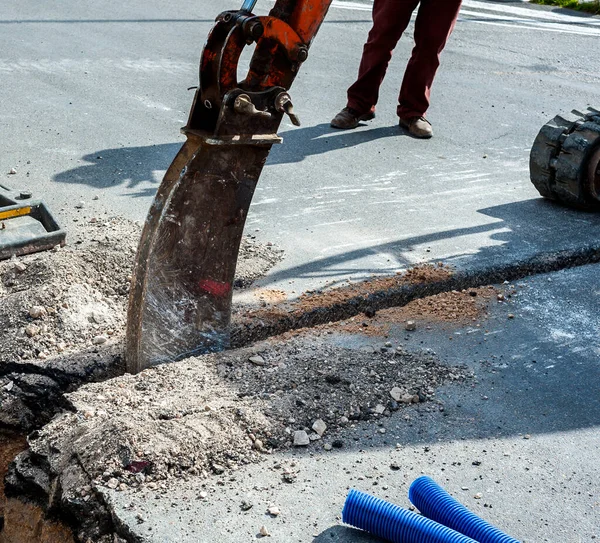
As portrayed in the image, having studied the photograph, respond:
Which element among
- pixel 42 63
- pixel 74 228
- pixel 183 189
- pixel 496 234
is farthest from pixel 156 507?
pixel 42 63

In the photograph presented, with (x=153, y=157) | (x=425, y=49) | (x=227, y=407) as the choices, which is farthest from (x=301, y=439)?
(x=425, y=49)

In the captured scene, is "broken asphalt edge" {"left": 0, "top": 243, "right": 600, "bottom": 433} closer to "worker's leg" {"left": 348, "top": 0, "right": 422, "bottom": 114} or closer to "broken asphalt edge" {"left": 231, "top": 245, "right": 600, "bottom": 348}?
"broken asphalt edge" {"left": 231, "top": 245, "right": 600, "bottom": 348}

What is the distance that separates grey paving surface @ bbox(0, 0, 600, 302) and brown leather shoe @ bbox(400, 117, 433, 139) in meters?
0.11

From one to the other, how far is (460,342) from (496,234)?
1270 mm

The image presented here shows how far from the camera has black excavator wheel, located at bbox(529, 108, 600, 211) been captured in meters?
4.94

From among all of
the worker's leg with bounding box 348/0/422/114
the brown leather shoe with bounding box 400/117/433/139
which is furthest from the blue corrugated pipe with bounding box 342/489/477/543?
the worker's leg with bounding box 348/0/422/114

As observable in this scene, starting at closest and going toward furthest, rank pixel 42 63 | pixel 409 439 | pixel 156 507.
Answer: pixel 156 507
pixel 409 439
pixel 42 63

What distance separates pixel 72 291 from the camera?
3.65 m

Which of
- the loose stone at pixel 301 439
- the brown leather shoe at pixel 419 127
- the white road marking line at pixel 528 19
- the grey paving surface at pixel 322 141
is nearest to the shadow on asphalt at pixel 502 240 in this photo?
the grey paving surface at pixel 322 141

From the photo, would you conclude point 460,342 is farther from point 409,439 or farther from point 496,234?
point 496,234

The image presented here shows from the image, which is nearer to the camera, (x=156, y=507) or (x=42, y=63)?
(x=156, y=507)

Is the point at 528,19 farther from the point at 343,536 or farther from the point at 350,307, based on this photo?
the point at 343,536

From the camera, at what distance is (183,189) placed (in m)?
3.05

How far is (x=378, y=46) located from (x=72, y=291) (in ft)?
11.5
